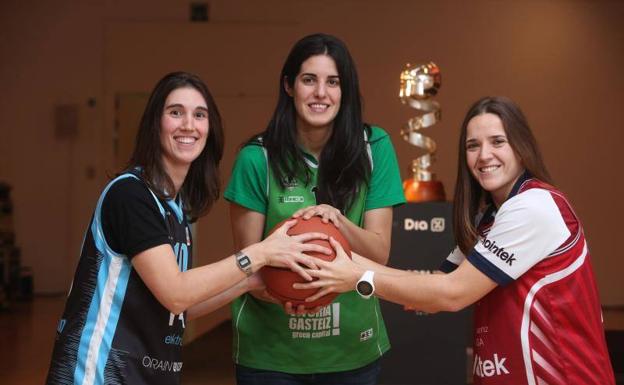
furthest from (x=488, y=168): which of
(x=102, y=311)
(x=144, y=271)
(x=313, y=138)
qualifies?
(x=102, y=311)

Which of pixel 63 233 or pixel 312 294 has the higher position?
pixel 312 294

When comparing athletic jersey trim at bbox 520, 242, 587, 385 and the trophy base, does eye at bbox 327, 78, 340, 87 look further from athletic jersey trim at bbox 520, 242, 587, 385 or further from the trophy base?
the trophy base

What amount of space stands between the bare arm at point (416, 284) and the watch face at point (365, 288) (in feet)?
0.06

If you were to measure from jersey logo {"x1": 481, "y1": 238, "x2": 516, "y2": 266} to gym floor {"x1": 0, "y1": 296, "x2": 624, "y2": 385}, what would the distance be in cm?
330

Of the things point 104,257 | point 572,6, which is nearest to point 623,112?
point 572,6

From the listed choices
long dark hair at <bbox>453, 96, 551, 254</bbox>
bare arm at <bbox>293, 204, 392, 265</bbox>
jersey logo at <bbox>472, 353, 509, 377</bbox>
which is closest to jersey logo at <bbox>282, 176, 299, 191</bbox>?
bare arm at <bbox>293, 204, 392, 265</bbox>

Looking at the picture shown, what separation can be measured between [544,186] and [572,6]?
313 inches

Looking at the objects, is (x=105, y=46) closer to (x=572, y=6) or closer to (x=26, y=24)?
(x=26, y=24)

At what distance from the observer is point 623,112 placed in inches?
368

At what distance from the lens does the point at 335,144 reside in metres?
2.48

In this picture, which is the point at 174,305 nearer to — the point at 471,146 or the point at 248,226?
the point at 248,226

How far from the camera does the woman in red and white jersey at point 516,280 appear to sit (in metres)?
2.06

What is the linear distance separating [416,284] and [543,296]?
1.12 feet

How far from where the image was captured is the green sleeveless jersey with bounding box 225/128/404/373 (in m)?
2.42
